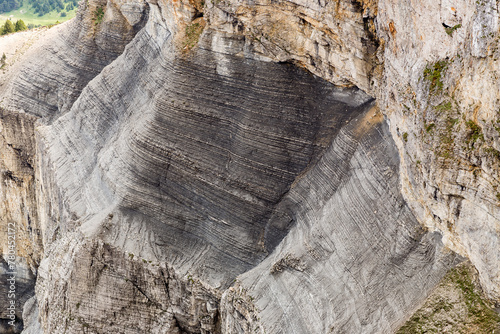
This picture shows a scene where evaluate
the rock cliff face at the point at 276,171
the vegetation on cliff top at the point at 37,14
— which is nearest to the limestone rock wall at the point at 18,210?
the rock cliff face at the point at 276,171

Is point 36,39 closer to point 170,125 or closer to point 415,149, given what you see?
point 170,125

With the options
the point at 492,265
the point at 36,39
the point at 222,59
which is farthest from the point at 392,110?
the point at 36,39

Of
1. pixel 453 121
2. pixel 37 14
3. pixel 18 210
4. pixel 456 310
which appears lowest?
pixel 37 14

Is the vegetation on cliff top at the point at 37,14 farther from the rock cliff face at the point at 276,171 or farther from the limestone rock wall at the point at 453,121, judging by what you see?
the limestone rock wall at the point at 453,121

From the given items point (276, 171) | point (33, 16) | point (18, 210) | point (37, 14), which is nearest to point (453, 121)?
point (276, 171)

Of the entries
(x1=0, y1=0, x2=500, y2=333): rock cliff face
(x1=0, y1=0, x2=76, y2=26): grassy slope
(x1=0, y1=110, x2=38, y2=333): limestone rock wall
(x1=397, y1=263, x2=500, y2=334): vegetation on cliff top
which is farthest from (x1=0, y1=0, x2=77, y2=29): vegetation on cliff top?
(x1=397, y1=263, x2=500, y2=334): vegetation on cliff top

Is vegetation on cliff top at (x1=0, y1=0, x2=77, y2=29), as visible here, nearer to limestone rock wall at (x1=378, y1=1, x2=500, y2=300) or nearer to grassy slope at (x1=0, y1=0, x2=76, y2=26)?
grassy slope at (x1=0, y1=0, x2=76, y2=26)

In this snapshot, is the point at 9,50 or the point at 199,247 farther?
the point at 9,50

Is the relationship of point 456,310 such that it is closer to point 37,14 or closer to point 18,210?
point 18,210
